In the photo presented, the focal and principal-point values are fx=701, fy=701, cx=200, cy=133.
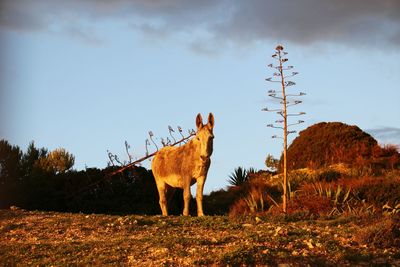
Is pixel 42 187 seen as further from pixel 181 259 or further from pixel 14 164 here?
pixel 181 259

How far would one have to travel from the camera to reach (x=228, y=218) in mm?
17328

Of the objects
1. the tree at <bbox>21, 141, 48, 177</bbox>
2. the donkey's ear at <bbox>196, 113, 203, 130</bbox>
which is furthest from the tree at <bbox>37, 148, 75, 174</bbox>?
the donkey's ear at <bbox>196, 113, 203, 130</bbox>

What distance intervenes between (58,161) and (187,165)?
11736mm

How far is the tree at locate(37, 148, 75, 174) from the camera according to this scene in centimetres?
2897

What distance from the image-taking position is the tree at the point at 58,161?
28969 millimetres

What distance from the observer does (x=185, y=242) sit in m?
13.6

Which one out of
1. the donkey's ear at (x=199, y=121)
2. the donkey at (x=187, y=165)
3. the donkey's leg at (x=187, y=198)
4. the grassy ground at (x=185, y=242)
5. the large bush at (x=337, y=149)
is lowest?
the grassy ground at (x=185, y=242)

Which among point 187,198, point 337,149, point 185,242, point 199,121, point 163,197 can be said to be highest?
point 337,149

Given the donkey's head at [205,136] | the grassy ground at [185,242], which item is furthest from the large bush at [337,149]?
the grassy ground at [185,242]

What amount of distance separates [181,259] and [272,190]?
16108 millimetres

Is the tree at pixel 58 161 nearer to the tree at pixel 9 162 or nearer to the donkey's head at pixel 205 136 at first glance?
the tree at pixel 9 162

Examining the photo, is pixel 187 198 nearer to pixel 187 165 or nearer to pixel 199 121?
pixel 187 165

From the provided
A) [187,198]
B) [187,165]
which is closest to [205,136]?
[187,165]

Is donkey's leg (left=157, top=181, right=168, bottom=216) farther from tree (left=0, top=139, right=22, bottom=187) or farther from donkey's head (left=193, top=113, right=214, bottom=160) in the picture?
tree (left=0, top=139, right=22, bottom=187)
